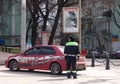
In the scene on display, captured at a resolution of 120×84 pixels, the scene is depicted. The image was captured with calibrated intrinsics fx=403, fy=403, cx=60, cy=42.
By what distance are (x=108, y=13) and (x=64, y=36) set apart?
24.8 m

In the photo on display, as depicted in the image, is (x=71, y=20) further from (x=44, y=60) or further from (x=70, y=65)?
(x=70, y=65)

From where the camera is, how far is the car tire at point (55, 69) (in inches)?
801

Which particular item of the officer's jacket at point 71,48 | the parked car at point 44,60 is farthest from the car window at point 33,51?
the officer's jacket at point 71,48

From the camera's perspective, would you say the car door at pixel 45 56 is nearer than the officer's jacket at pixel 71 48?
No

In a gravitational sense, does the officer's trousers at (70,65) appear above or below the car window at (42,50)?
below

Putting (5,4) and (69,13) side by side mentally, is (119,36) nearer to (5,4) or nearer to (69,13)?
(5,4)

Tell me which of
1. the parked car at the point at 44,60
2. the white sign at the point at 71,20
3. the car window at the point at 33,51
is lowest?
the parked car at the point at 44,60

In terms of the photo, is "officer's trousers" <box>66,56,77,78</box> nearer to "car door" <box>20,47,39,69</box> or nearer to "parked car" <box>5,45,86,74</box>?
"parked car" <box>5,45,86,74</box>

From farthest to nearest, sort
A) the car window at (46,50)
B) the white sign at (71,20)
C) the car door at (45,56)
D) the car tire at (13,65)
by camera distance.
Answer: the white sign at (71,20)
the car tire at (13,65)
the car window at (46,50)
the car door at (45,56)

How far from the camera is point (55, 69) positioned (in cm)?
2050

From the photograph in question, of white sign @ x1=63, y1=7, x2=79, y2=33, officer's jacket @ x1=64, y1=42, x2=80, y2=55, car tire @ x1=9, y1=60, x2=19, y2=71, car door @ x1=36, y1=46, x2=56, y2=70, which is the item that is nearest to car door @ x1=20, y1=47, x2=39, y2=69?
car door @ x1=36, y1=46, x2=56, y2=70

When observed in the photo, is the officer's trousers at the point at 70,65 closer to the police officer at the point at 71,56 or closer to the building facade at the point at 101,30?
the police officer at the point at 71,56

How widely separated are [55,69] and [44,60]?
2.61 feet

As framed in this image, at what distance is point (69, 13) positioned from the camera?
92.3ft
